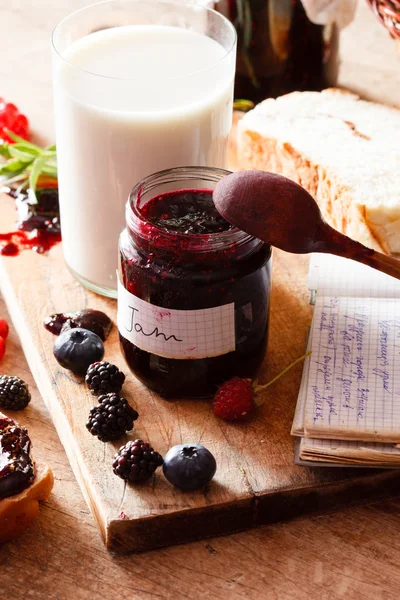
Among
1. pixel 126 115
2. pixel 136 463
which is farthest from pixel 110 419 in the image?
pixel 126 115

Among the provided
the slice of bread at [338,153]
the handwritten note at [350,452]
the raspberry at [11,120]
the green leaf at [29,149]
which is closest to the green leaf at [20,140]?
the green leaf at [29,149]

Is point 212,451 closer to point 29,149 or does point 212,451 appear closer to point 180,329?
point 180,329

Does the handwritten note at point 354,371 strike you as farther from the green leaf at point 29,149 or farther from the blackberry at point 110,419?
the green leaf at point 29,149

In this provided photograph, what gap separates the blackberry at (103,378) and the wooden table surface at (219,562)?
19 cm

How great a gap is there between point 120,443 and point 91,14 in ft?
3.01

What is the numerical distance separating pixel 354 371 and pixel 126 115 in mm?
660

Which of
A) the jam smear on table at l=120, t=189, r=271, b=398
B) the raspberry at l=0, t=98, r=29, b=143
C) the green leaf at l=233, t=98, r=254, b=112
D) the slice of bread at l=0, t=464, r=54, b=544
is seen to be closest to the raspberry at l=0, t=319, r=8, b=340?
the jam smear on table at l=120, t=189, r=271, b=398

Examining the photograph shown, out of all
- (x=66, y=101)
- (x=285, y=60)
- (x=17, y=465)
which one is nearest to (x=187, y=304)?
(x=17, y=465)

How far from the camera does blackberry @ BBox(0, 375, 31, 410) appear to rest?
1.57 meters

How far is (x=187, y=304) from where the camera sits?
1.42 metres

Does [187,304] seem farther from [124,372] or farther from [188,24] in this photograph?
[188,24]

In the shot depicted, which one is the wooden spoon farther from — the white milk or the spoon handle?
the white milk

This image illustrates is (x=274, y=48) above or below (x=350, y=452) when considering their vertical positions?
above

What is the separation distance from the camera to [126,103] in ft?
5.11
